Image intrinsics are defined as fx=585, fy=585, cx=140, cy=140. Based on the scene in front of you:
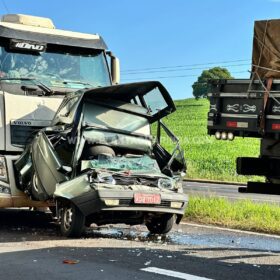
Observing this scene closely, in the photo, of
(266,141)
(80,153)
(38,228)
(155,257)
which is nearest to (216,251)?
(155,257)

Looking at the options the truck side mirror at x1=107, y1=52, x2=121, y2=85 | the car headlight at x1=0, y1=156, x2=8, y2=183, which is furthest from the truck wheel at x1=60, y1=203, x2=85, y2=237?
the truck side mirror at x1=107, y1=52, x2=121, y2=85

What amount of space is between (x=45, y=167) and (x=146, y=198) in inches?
66.3

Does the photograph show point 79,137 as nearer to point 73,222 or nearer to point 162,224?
point 73,222

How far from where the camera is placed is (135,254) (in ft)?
23.9

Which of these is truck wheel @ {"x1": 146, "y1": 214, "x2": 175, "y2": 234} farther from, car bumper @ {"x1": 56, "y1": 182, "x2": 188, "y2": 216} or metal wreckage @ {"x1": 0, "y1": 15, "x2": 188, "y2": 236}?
car bumper @ {"x1": 56, "y1": 182, "x2": 188, "y2": 216}

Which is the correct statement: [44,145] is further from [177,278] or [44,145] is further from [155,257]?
[177,278]

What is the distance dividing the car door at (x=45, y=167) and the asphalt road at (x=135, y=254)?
0.75 metres

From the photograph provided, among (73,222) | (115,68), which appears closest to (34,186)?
(73,222)

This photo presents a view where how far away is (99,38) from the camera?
439 inches

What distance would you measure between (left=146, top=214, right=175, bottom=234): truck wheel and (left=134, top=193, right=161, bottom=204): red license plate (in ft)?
2.48

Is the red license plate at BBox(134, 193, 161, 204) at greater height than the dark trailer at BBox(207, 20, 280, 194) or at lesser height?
lesser

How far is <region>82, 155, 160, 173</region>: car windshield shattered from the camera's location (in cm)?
877

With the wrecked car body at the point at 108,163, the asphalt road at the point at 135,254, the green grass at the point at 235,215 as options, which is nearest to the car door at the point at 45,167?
the wrecked car body at the point at 108,163

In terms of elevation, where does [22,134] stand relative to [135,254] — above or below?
above
